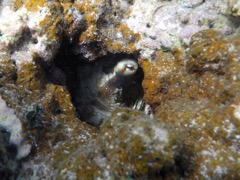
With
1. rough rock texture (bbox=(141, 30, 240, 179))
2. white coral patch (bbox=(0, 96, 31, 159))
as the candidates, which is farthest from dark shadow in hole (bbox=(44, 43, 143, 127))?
white coral patch (bbox=(0, 96, 31, 159))

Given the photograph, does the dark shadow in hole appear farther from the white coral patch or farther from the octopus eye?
the white coral patch

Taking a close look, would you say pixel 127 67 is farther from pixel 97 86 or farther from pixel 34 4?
pixel 34 4

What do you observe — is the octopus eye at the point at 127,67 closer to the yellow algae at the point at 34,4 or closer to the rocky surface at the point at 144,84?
the rocky surface at the point at 144,84

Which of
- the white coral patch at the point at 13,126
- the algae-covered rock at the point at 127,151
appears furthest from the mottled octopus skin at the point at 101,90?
the algae-covered rock at the point at 127,151

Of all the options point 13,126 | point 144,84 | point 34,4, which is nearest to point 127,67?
point 144,84

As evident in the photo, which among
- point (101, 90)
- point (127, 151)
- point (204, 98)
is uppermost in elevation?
point (127, 151)

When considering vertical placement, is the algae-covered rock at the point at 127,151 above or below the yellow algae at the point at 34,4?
below
